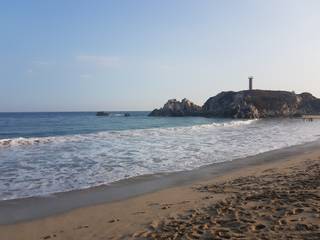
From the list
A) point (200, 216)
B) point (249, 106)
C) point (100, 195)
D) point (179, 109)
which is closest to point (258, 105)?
point (249, 106)

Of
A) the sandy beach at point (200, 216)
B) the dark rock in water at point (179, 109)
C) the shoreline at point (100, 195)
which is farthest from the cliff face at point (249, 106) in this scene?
the sandy beach at point (200, 216)

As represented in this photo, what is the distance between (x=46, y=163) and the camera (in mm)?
15453

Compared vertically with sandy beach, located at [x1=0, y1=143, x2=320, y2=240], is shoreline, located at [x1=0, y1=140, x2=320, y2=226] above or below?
below

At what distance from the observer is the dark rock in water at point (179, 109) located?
107 metres

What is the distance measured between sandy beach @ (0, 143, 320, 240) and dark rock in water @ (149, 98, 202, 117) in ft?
317

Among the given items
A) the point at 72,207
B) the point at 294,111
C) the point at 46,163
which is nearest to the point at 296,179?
the point at 72,207

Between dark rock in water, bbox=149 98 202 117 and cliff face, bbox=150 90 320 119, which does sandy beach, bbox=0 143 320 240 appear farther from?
dark rock in water, bbox=149 98 202 117

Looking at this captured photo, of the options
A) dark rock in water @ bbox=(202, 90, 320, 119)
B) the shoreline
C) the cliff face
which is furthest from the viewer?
the cliff face

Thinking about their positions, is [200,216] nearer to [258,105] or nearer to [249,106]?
[249,106]

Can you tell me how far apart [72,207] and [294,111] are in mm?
104596

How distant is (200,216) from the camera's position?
7219mm

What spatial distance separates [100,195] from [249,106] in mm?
86824

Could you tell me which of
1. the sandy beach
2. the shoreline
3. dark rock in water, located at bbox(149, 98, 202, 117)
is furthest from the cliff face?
the sandy beach

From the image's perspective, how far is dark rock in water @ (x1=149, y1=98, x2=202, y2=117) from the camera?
107375 millimetres
